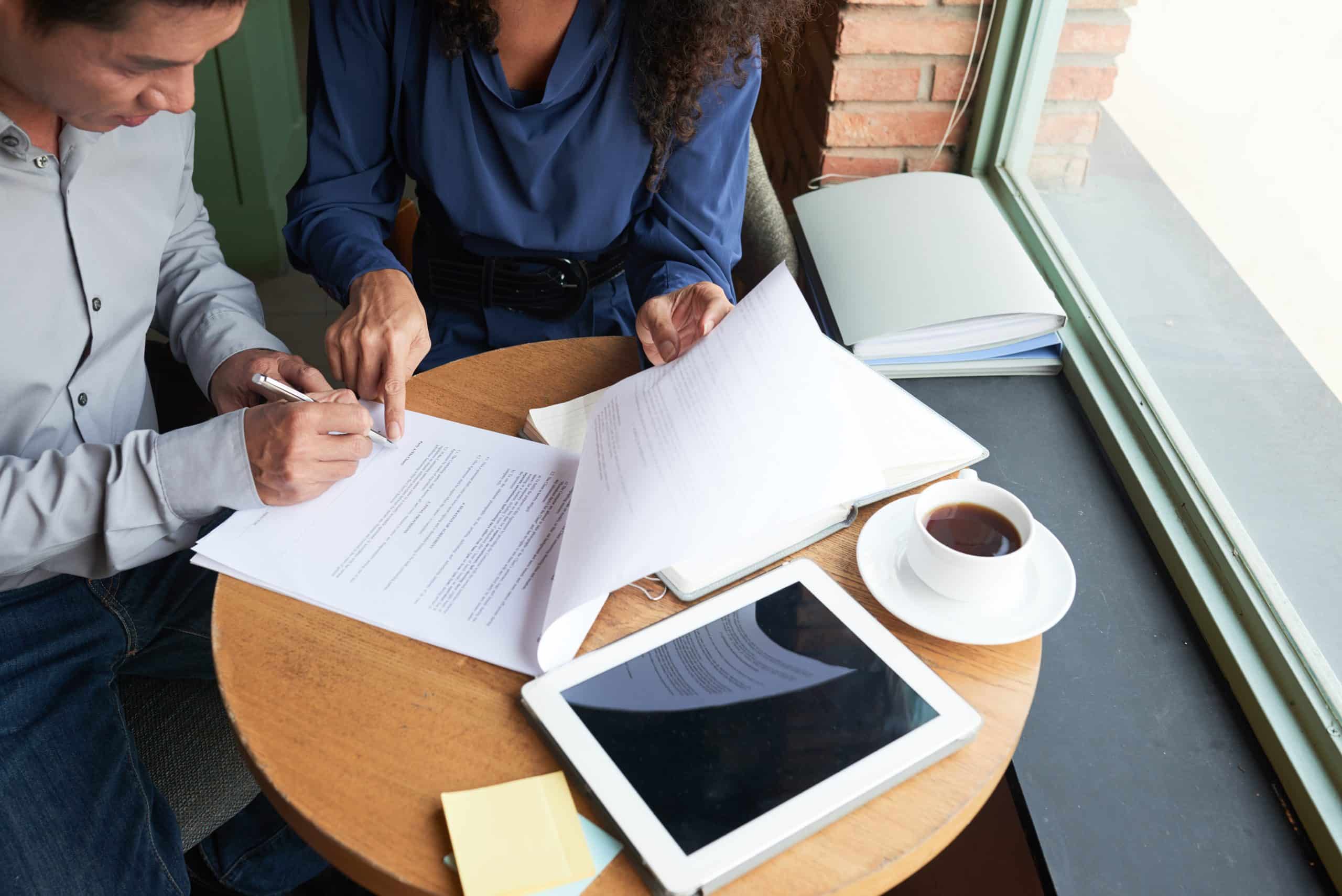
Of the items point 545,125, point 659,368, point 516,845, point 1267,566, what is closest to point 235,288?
point 545,125

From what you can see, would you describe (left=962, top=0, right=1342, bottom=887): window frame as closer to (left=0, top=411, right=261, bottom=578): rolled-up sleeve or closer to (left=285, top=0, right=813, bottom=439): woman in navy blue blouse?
(left=285, top=0, right=813, bottom=439): woman in navy blue blouse

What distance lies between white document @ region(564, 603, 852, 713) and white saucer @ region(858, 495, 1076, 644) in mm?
98

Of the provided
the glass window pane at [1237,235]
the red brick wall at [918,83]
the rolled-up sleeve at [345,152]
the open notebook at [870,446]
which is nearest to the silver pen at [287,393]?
the open notebook at [870,446]

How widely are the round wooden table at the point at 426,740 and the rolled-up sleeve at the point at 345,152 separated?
1.95ft

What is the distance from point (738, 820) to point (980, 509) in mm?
378

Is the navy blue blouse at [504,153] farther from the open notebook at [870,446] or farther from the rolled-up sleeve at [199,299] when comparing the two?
the open notebook at [870,446]

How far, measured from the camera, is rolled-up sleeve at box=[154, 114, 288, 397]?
1325 mm

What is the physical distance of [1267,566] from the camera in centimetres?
121

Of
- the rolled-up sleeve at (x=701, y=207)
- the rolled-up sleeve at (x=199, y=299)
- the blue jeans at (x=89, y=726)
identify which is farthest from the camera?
the rolled-up sleeve at (x=701, y=207)

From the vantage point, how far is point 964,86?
2.04 m

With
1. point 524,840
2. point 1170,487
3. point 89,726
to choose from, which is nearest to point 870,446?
point 524,840

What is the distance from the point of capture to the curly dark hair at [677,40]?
52.3 inches

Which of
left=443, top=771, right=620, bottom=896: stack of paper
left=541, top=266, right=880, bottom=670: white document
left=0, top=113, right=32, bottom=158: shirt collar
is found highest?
left=0, top=113, right=32, bottom=158: shirt collar

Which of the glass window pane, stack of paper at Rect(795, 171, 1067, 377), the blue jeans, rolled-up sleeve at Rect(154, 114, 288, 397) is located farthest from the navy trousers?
the glass window pane
